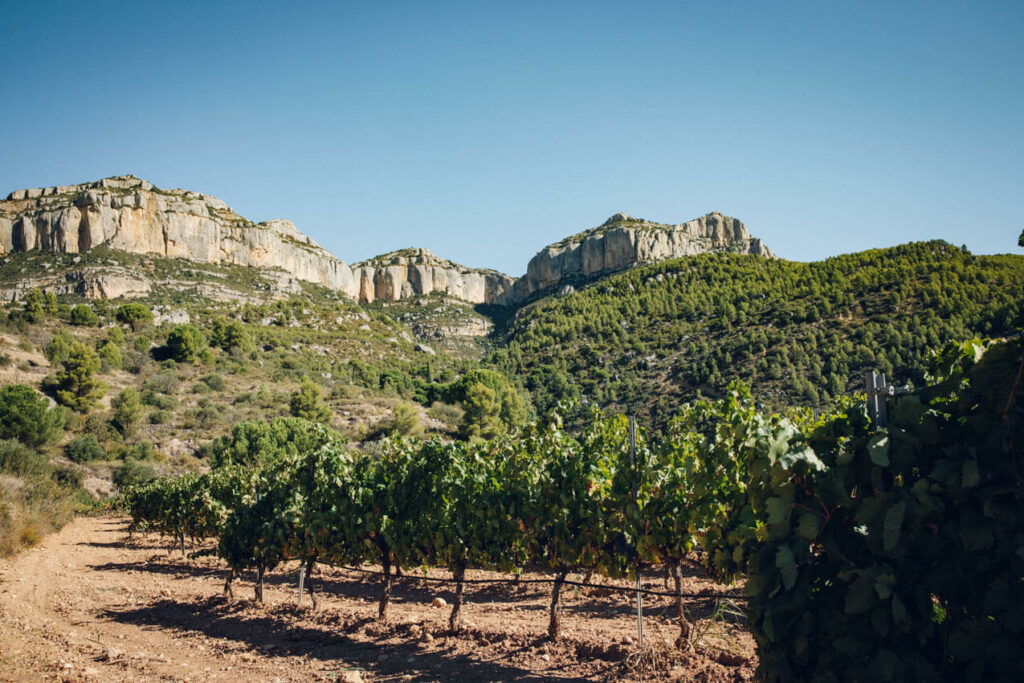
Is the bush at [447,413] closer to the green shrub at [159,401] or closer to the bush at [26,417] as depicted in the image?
the green shrub at [159,401]

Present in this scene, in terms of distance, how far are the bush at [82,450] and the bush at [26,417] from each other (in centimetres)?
89

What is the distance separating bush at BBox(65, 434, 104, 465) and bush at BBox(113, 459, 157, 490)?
1.79 metres

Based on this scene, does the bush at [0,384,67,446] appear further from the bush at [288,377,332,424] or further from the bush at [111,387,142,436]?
the bush at [288,377,332,424]

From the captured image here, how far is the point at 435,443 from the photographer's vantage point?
8.56 meters

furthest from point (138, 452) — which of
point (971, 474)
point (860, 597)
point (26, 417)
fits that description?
point (971, 474)

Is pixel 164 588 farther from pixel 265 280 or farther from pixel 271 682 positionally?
pixel 265 280

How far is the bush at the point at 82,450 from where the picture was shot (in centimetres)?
3016

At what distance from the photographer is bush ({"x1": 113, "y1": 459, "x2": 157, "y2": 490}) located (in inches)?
1153

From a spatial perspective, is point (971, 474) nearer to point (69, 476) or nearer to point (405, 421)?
point (69, 476)

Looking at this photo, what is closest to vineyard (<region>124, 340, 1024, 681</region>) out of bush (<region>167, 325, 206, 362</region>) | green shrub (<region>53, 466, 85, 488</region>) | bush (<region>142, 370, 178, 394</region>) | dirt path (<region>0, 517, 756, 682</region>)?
dirt path (<region>0, 517, 756, 682</region>)

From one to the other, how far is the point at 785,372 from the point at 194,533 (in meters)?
33.8

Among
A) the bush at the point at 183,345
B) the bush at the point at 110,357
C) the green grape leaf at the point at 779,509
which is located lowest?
the green grape leaf at the point at 779,509

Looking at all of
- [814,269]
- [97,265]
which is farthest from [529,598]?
[97,265]

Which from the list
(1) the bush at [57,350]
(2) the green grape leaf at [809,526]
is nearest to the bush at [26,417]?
(1) the bush at [57,350]
